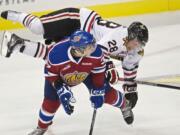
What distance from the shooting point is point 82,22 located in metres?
3.20

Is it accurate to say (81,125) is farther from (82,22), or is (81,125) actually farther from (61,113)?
(82,22)

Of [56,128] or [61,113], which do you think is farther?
[61,113]

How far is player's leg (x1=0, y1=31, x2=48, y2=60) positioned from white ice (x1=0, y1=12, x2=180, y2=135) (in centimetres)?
46

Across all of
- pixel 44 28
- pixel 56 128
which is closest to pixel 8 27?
pixel 44 28

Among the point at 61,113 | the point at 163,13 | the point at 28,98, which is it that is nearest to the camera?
the point at 61,113

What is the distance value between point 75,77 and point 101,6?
257 centimetres

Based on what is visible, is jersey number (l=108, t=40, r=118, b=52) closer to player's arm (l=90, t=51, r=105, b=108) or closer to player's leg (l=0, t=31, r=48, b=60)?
player's arm (l=90, t=51, r=105, b=108)

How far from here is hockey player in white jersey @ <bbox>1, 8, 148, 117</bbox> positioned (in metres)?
→ 2.83

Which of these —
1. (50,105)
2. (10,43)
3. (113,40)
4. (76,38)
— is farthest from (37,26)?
(76,38)

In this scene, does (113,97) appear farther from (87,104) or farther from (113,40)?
(87,104)

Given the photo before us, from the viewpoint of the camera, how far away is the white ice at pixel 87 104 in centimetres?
307

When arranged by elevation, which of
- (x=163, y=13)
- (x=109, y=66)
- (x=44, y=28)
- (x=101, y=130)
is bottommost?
(x=101, y=130)

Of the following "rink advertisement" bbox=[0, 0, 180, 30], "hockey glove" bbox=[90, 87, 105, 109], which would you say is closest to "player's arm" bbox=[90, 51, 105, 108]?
"hockey glove" bbox=[90, 87, 105, 109]

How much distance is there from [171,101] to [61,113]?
0.68 metres
